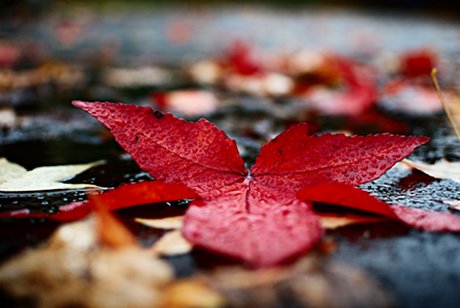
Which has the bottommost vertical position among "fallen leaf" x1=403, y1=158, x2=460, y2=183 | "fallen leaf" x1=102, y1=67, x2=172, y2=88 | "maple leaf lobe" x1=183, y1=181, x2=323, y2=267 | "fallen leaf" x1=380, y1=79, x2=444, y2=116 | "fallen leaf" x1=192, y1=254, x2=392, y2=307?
Result: "fallen leaf" x1=102, y1=67, x2=172, y2=88

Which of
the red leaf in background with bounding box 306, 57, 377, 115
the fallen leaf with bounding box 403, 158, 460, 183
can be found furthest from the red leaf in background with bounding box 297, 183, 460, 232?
the red leaf in background with bounding box 306, 57, 377, 115

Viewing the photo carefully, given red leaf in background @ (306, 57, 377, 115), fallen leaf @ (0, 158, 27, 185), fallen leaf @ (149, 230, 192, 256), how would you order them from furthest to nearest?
1. red leaf in background @ (306, 57, 377, 115)
2. fallen leaf @ (0, 158, 27, 185)
3. fallen leaf @ (149, 230, 192, 256)

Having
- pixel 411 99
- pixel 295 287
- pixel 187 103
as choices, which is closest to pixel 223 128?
pixel 187 103

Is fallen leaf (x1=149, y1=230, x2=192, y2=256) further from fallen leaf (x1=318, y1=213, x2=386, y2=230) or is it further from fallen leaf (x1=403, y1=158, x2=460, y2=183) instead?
fallen leaf (x1=403, y1=158, x2=460, y2=183)

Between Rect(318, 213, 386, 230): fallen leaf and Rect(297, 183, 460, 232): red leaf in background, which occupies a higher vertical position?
Rect(297, 183, 460, 232): red leaf in background

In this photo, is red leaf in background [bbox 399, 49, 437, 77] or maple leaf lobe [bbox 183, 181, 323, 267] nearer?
maple leaf lobe [bbox 183, 181, 323, 267]

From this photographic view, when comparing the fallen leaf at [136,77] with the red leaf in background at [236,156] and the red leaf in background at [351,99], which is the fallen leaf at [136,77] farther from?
the red leaf in background at [236,156]

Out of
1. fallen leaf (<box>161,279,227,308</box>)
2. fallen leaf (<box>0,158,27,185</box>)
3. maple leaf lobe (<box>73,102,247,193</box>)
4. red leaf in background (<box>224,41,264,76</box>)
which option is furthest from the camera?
red leaf in background (<box>224,41,264,76</box>)
